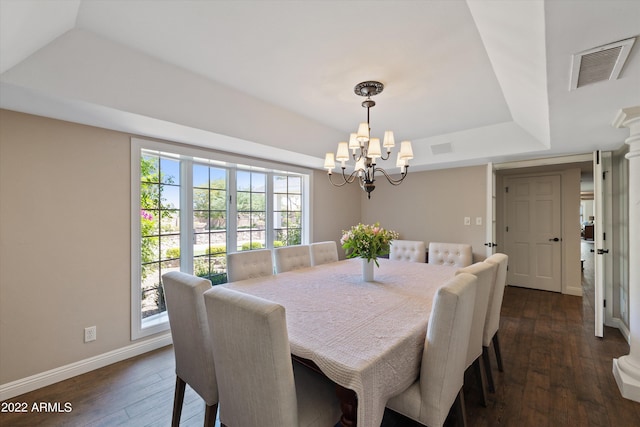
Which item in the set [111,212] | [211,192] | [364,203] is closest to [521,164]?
[364,203]

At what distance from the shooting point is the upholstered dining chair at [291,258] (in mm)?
2789

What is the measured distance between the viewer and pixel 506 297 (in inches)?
165

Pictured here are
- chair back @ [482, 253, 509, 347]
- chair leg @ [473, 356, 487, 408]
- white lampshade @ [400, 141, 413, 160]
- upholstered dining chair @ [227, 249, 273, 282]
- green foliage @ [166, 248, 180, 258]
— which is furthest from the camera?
green foliage @ [166, 248, 180, 258]

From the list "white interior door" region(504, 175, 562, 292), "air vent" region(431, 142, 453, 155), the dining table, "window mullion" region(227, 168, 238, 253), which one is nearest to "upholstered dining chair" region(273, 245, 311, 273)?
the dining table

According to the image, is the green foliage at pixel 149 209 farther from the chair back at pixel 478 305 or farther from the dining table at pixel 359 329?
the chair back at pixel 478 305

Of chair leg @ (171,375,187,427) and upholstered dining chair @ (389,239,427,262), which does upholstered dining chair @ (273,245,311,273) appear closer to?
upholstered dining chair @ (389,239,427,262)

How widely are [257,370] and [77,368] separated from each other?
2.15 metres

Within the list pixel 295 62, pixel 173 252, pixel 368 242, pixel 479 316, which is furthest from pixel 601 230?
pixel 173 252

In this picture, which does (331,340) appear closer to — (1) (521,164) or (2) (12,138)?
(2) (12,138)

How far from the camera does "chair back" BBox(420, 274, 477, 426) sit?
1204 millimetres

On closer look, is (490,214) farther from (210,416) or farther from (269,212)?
(210,416)

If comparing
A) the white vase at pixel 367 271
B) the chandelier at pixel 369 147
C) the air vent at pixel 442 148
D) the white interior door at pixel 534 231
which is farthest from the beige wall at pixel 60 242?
the white interior door at pixel 534 231

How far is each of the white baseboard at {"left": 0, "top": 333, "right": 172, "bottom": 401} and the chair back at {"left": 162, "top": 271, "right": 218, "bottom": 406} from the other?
1397 millimetres

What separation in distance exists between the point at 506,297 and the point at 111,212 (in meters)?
5.27
